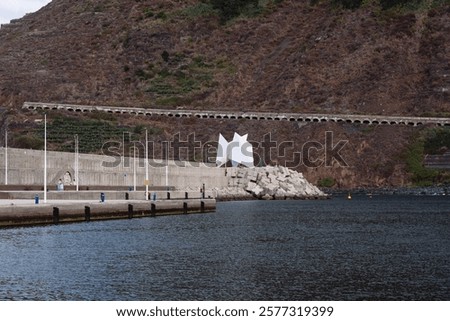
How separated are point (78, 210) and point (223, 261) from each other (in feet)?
69.8

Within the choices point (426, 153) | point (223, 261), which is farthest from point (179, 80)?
point (223, 261)

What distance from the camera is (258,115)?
166625 mm

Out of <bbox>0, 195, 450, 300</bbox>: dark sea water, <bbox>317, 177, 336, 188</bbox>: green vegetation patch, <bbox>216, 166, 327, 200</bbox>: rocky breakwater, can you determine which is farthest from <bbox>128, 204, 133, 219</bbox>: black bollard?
<bbox>317, 177, 336, 188</bbox>: green vegetation patch

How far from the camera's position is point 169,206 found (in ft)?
254

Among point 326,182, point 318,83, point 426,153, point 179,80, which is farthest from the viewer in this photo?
point 179,80

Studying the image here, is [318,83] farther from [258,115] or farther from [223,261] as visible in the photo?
[223,261]

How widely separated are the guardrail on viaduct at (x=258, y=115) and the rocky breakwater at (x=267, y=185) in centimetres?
3269

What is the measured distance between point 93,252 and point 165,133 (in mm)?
123496

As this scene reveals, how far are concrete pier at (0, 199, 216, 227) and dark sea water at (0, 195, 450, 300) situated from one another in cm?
121

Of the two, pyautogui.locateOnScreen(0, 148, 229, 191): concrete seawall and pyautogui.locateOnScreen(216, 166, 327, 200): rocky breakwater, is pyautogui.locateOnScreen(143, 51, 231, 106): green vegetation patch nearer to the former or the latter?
pyautogui.locateOnScreen(216, 166, 327, 200): rocky breakwater

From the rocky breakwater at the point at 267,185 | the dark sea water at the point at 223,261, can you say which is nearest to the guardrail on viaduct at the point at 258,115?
the rocky breakwater at the point at 267,185

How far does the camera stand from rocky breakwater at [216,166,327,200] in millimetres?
125000
